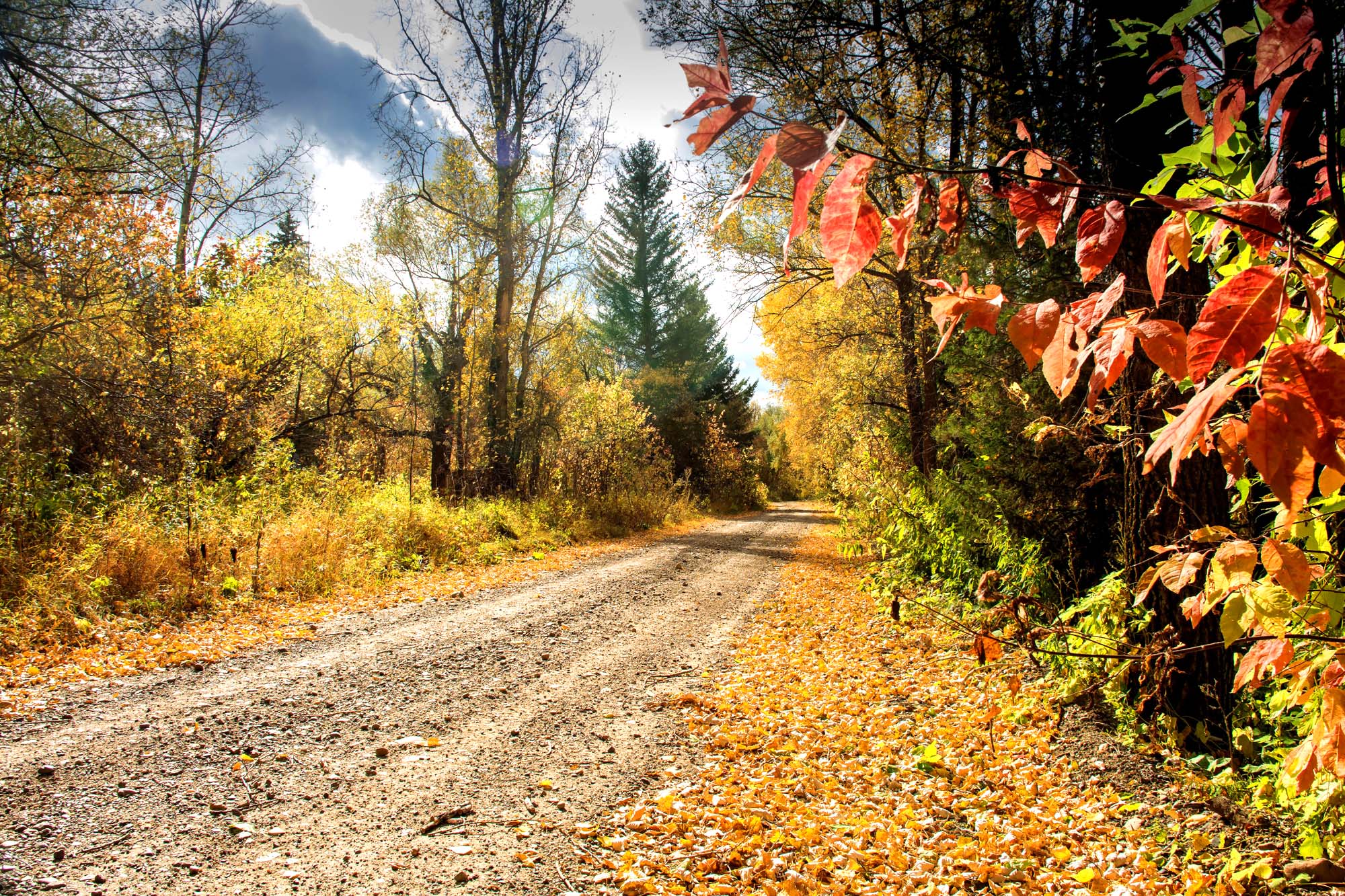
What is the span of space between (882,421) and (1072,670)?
270 inches

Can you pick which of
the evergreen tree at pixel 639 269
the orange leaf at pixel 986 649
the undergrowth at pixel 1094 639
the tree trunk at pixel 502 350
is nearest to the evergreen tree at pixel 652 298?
the evergreen tree at pixel 639 269

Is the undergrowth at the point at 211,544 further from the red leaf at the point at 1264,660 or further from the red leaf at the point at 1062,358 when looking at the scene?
the red leaf at the point at 1264,660

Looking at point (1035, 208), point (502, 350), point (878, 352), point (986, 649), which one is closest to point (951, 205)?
point (1035, 208)

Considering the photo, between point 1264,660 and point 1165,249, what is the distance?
1091mm

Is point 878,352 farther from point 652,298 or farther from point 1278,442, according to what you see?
point 652,298

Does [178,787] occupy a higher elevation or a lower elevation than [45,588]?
lower

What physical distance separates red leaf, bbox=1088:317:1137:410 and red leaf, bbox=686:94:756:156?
2.11 ft

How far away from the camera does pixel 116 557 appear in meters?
6.14

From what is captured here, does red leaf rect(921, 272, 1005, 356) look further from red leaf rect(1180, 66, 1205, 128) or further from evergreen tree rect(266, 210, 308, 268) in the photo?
evergreen tree rect(266, 210, 308, 268)

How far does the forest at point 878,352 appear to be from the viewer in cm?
109

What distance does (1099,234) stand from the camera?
1.21m

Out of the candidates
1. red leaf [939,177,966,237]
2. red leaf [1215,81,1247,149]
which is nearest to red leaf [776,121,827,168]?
red leaf [939,177,966,237]

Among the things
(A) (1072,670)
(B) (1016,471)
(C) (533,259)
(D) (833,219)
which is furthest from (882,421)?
(D) (833,219)

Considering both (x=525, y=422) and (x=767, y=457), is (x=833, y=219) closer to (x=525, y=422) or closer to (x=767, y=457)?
(x=525, y=422)
